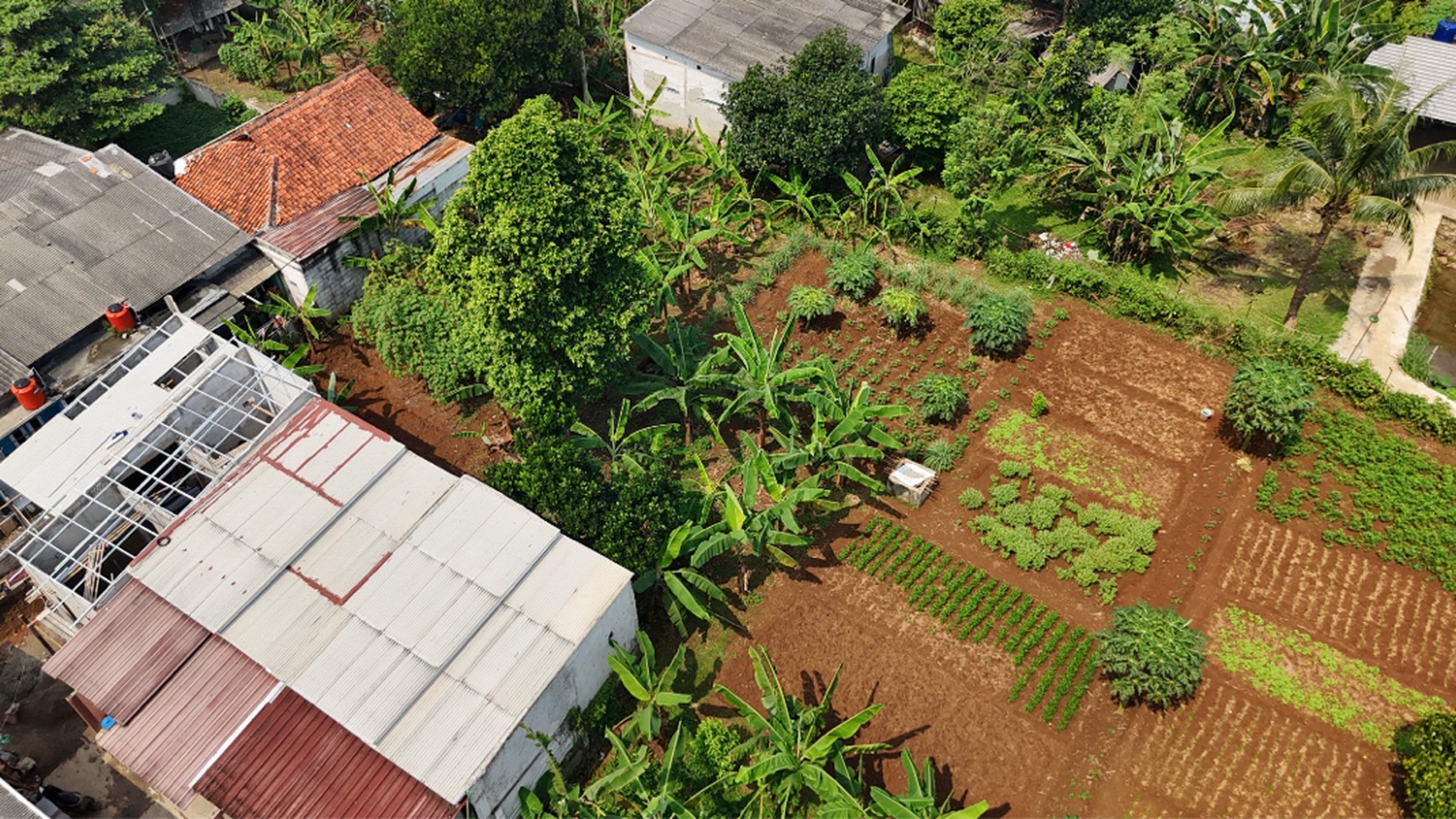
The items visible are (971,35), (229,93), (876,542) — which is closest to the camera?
(876,542)

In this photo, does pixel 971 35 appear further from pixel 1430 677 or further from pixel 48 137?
pixel 48 137

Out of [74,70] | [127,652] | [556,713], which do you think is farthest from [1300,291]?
[74,70]

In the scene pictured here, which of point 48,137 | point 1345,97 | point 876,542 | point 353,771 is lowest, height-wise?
point 876,542

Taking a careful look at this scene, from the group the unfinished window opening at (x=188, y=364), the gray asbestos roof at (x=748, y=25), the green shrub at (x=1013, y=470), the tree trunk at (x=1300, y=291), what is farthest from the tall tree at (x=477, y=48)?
the tree trunk at (x=1300, y=291)

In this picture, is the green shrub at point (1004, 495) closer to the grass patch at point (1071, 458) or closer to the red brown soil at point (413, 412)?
the grass patch at point (1071, 458)

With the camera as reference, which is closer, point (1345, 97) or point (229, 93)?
point (1345, 97)

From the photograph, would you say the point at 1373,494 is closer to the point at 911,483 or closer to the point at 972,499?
the point at 972,499

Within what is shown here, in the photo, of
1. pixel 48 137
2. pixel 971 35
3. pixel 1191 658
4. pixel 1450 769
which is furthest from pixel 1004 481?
pixel 48 137
